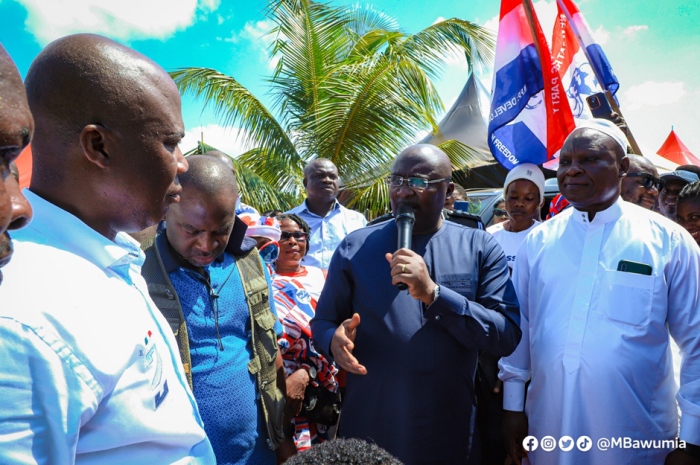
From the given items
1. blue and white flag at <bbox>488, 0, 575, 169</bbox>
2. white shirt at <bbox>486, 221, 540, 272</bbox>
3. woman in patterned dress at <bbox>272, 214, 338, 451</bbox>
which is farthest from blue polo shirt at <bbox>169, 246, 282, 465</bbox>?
blue and white flag at <bbox>488, 0, 575, 169</bbox>

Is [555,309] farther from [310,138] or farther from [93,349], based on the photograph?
[310,138]

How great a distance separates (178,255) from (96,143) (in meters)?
1.17

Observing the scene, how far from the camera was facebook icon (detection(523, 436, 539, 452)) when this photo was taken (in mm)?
2683

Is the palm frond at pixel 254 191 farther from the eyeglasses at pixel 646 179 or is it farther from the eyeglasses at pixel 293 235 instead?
the eyeglasses at pixel 646 179

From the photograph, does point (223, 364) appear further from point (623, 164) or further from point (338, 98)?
point (338, 98)

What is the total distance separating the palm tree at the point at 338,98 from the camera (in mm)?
10734

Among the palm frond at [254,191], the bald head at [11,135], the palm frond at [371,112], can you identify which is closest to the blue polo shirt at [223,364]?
the bald head at [11,135]

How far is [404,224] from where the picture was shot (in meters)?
2.45

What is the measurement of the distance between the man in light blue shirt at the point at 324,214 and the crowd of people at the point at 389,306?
2493mm

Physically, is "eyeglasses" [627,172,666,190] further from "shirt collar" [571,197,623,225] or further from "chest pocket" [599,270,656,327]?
"chest pocket" [599,270,656,327]

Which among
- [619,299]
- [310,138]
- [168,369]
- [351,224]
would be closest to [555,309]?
[619,299]

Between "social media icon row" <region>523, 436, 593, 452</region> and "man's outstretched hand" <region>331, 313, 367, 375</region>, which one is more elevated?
"man's outstretched hand" <region>331, 313, 367, 375</region>

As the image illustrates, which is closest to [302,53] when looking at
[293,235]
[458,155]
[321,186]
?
[458,155]

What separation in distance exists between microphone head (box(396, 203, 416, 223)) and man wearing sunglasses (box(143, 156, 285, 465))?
0.76 m
